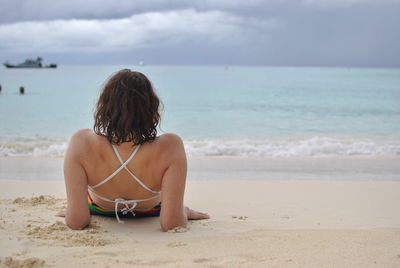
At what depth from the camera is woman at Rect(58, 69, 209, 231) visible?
322 centimetres

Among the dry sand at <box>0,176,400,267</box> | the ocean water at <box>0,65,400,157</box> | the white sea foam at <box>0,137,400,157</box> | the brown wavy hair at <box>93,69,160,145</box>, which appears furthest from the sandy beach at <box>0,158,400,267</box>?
the white sea foam at <box>0,137,400,157</box>

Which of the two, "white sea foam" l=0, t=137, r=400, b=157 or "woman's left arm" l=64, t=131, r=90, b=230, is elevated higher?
"woman's left arm" l=64, t=131, r=90, b=230

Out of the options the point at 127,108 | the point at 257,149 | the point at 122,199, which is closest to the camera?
the point at 127,108

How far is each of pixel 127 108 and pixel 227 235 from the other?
126 centimetres

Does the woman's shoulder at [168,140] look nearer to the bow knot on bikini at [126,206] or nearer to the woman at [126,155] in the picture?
the woman at [126,155]

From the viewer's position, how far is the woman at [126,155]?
3.22 m

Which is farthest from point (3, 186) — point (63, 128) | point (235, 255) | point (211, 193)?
point (63, 128)

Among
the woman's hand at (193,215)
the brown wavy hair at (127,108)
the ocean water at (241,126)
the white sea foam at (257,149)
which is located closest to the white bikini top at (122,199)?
the brown wavy hair at (127,108)

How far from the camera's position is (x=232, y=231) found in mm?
3604

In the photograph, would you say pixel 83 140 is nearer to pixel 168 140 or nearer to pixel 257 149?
pixel 168 140

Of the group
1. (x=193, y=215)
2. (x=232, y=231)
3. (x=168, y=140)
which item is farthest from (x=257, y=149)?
(x=168, y=140)

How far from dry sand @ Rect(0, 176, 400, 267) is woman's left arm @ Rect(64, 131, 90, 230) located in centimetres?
12

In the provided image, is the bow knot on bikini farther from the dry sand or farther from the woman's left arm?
the woman's left arm

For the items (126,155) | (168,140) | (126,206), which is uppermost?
(168,140)
